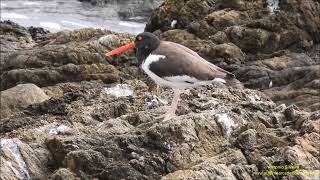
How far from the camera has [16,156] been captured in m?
7.17

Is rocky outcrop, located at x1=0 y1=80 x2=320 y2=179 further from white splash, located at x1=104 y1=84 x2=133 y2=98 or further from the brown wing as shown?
white splash, located at x1=104 y1=84 x2=133 y2=98

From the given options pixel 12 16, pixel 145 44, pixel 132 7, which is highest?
pixel 145 44

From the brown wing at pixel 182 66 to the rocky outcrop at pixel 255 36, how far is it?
7.11 meters

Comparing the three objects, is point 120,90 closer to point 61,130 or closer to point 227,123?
point 61,130

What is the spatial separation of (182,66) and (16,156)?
247 centimetres

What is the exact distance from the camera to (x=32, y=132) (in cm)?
852

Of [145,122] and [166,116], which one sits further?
[145,122]

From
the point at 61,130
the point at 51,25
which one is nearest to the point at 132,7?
the point at 51,25

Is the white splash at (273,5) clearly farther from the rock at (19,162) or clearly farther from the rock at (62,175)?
the rock at (62,175)

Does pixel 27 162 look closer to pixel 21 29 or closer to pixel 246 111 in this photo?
pixel 246 111

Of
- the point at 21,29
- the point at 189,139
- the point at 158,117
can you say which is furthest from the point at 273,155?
the point at 21,29

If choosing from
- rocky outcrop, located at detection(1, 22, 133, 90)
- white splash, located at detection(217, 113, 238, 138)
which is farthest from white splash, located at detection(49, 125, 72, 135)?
rocky outcrop, located at detection(1, 22, 133, 90)

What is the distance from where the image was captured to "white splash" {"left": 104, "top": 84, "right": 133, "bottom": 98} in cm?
1123

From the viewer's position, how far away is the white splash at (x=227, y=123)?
7391mm
